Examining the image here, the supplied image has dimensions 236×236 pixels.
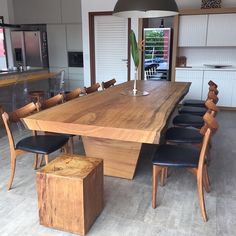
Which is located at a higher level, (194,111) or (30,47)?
(30,47)

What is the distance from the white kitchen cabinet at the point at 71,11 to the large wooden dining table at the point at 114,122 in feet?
14.7

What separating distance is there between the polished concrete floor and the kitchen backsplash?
361cm

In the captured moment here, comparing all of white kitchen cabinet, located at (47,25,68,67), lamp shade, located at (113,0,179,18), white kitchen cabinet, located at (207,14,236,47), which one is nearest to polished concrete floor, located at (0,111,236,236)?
lamp shade, located at (113,0,179,18)

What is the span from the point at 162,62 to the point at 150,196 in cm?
433

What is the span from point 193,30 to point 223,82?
1257 millimetres

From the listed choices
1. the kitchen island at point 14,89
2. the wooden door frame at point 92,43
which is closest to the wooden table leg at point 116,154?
the kitchen island at point 14,89

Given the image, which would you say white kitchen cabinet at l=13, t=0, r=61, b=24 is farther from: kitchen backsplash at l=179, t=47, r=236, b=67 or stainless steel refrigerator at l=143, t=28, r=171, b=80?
kitchen backsplash at l=179, t=47, r=236, b=67

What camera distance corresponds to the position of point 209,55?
20.2ft

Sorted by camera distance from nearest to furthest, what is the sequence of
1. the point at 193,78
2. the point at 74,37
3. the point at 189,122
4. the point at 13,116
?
the point at 13,116
the point at 189,122
the point at 193,78
the point at 74,37

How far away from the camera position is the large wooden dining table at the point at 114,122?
76.5 inches

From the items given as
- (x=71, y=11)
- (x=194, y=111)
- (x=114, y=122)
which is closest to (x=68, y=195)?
(x=114, y=122)

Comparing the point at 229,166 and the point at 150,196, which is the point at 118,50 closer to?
the point at 229,166

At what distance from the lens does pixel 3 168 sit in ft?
9.95

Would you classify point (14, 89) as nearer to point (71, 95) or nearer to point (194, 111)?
point (71, 95)
